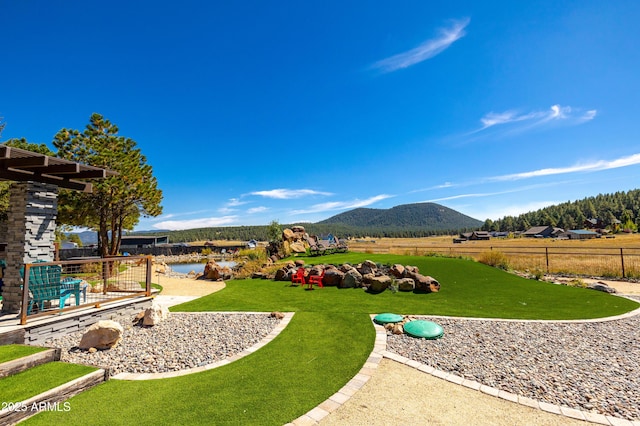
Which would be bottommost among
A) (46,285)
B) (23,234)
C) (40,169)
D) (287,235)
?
(46,285)

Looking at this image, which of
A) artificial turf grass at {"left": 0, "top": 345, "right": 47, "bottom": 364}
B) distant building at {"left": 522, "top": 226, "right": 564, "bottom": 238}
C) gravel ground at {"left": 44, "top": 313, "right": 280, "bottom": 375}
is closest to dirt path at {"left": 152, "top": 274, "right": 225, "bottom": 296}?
gravel ground at {"left": 44, "top": 313, "right": 280, "bottom": 375}

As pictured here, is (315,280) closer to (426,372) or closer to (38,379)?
(426,372)

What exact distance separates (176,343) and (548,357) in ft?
21.6

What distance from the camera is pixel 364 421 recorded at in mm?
3127

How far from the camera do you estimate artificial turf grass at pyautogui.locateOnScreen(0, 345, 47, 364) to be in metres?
4.04

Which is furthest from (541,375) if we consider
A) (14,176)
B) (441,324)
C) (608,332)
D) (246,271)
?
(246,271)

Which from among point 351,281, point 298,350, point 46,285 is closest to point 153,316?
point 46,285

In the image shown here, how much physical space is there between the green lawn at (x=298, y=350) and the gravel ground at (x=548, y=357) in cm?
95

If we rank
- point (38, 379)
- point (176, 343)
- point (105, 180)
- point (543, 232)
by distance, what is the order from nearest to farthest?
1. point (38, 379)
2. point (176, 343)
3. point (105, 180)
4. point (543, 232)

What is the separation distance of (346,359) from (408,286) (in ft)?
20.0

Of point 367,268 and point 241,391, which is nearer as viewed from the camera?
point 241,391

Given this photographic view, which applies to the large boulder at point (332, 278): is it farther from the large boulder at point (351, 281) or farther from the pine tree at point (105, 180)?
the pine tree at point (105, 180)

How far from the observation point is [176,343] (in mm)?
5504

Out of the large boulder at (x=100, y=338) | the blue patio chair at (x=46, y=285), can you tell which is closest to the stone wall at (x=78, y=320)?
the blue patio chair at (x=46, y=285)
